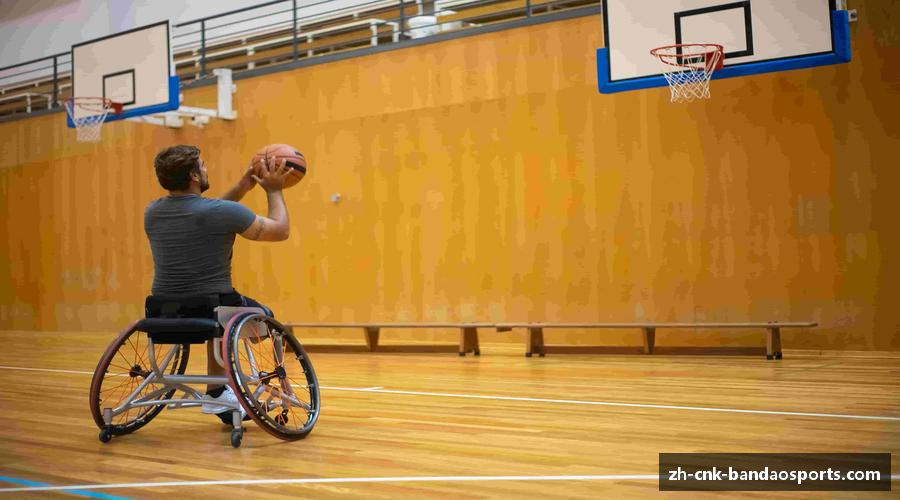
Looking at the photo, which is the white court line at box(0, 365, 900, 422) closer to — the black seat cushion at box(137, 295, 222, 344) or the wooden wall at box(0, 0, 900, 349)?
the black seat cushion at box(137, 295, 222, 344)

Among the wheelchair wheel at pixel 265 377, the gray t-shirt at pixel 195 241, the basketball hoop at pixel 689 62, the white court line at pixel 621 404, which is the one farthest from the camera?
the basketball hoop at pixel 689 62

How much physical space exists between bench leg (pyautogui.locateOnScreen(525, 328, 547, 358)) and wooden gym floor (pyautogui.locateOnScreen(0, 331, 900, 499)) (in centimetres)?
133

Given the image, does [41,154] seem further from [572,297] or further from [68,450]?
[68,450]

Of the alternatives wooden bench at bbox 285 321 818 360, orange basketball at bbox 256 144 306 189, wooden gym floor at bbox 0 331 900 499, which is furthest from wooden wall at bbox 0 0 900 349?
orange basketball at bbox 256 144 306 189

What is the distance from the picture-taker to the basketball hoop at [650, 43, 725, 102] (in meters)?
6.67

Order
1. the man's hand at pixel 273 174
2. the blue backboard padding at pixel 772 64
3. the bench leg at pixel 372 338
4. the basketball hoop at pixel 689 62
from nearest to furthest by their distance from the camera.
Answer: the man's hand at pixel 273 174 → the blue backboard padding at pixel 772 64 → the basketball hoop at pixel 689 62 → the bench leg at pixel 372 338

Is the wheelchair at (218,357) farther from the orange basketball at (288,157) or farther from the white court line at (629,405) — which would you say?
the white court line at (629,405)

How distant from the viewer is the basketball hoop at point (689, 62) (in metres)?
6.67

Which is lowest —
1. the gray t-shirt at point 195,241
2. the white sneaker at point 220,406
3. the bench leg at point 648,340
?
the bench leg at point 648,340

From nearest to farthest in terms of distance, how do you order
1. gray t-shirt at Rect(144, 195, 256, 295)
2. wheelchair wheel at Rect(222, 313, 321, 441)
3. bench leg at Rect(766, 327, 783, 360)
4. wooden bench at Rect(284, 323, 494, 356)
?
wheelchair wheel at Rect(222, 313, 321, 441), gray t-shirt at Rect(144, 195, 256, 295), bench leg at Rect(766, 327, 783, 360), wooden bench at Rect(284, 323, 494, 356)

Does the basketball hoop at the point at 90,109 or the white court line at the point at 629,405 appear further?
the basketball hoop at the point at 90,109

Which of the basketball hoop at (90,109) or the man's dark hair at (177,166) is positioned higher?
the basketball hoop at (90,109)

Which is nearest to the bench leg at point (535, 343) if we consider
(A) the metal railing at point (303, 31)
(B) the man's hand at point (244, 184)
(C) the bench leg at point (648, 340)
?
(C) the bench leg at point (648, 340)

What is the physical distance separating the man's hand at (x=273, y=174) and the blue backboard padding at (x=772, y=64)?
13.3 feet
